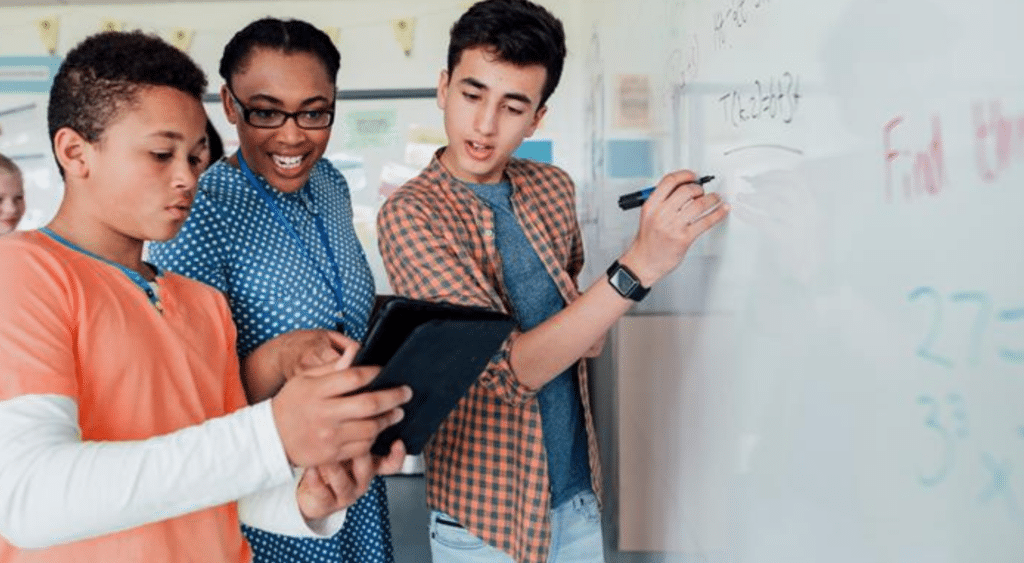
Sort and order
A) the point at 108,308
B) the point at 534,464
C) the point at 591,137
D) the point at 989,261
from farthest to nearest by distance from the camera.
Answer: the point at 591,137 < the point at 534,464 < the point at 108,308 < the point at 989,261

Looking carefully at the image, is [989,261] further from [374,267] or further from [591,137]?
[374,267]

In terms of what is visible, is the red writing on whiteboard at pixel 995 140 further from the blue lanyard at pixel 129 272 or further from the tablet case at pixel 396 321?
the blue lanyard at pixel 129 272

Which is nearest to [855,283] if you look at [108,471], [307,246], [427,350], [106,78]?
[427,350]

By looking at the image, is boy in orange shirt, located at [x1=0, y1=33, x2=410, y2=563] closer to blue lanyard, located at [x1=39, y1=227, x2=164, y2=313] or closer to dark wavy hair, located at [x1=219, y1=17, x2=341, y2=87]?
blue lanyard, located at [x1=39, y1=227, x2=164, y2=313]

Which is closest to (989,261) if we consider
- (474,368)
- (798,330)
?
(798,330)

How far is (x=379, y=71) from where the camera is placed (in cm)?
302

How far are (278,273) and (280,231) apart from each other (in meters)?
0.06

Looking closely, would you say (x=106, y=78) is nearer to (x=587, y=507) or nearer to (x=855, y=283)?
(x=855, y=283)

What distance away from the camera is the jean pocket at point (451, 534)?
38.3 inches

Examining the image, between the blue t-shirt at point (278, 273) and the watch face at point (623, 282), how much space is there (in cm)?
38

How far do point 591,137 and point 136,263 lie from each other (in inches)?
68.8

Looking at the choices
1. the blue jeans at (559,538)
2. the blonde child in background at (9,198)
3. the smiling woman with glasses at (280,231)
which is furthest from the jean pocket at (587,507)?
the blonde child in background at (9,198)

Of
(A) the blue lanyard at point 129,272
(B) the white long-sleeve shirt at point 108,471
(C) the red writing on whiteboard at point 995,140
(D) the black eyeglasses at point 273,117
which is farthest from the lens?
(D) the black eyeglasses at point 273,117

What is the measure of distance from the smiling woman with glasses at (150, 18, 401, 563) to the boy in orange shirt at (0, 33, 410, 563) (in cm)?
14
